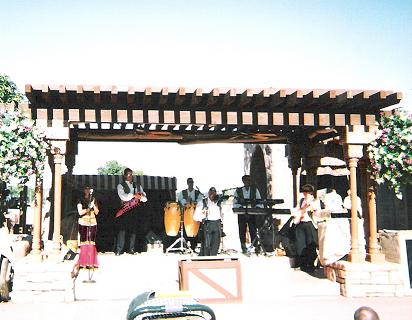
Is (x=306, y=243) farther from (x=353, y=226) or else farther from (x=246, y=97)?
(x=246, y=97)

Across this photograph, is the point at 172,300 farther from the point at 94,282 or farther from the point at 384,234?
the point at 384,234

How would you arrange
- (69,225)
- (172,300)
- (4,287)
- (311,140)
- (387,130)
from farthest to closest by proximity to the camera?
(311,140) → (69,225) → (387,130) → (4,287) → (172,300)

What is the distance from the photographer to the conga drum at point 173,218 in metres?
9.69

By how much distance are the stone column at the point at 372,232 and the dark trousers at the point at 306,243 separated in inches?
41.6

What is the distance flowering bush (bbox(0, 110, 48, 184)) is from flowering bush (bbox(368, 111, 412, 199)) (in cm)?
538

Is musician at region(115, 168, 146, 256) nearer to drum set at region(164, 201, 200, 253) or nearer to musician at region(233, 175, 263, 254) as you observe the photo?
drum set at region(164, 201, 200, 253)

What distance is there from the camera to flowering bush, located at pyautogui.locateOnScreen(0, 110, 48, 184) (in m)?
6.59

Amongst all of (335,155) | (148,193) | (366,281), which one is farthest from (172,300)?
(148,193)

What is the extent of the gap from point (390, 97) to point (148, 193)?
31.5ft

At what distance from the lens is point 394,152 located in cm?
721

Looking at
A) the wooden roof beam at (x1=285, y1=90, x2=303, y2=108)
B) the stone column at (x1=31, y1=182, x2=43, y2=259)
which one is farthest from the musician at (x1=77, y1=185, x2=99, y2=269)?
the wooden roof beam at (x1=285, y1=90, x2=303, y2=108)

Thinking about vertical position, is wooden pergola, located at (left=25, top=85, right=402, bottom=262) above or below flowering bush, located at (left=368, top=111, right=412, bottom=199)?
above

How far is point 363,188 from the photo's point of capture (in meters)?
7.91

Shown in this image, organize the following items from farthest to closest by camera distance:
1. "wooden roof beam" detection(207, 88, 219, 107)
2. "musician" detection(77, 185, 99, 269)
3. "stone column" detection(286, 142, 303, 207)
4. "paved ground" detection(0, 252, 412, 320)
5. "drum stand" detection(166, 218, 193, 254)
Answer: "stone column" detection(286, 142, 303, 207) < "drum stand" detection(166, 218, 193, 254) < "musician" detection(77, 185, 99, 269) < "wooden roof beam" detection(207, 88, 219, 107) < "paved ground" detection(0, 252, 412, 320)
